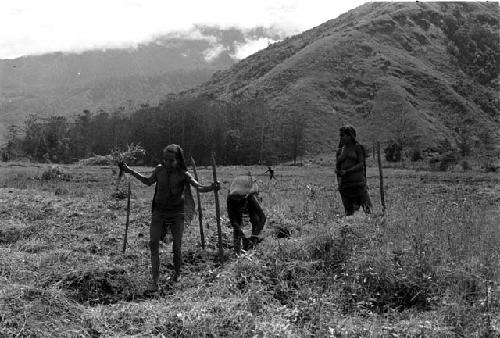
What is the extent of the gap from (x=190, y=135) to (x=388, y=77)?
4045 centimetres

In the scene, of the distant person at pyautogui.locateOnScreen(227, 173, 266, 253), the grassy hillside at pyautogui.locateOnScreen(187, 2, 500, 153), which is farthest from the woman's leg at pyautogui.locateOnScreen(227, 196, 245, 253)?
the grassy hillside at pyautogui.locateOnScreen(187, 2, 500, 153)

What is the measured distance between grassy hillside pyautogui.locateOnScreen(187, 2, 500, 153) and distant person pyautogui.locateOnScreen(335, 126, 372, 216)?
154 ft

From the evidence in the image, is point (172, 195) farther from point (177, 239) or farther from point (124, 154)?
point (124, 154)

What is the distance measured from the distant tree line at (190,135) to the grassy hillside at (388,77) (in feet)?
20.9

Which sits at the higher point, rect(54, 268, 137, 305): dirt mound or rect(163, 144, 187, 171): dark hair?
rect(163, 144, 187, 171): dark hair

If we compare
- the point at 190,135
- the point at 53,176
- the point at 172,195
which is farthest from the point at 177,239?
the point at 190,135

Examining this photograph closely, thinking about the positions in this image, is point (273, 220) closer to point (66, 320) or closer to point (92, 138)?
point (66, 320)

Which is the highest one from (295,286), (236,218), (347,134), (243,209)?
(347,134)

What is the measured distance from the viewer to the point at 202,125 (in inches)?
2175

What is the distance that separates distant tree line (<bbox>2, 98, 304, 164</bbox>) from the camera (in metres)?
55.5

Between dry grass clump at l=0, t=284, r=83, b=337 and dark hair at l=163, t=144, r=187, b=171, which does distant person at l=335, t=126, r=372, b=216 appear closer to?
dark hair at l=163, t=144, r=187, b=171

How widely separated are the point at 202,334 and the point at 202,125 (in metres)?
51.1

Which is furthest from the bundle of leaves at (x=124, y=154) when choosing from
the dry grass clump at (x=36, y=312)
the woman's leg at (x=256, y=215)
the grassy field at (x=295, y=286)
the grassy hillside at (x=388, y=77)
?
the grassy hillside at (x=388, y=77)

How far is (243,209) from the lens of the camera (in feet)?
25.8
